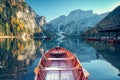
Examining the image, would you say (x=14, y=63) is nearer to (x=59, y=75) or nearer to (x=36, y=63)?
(x=36, y=63)

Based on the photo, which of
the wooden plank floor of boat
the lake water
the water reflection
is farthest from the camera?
the lake water

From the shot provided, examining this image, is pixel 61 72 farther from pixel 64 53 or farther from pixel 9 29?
pixel 9 29

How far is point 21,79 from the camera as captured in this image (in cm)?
2395

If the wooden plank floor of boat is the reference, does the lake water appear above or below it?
below

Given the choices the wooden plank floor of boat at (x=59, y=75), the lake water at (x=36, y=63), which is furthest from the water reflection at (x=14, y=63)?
the wooden plank floor of boat at (x=59, y=75)

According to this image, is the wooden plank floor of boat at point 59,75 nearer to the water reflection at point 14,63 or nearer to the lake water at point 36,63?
the lake water at point 36,63

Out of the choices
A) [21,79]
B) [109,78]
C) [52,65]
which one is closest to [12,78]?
[21,79]

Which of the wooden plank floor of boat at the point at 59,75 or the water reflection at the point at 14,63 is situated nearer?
the wooden plank floor of boat at the point at 59,75

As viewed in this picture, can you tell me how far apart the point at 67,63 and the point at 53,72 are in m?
6.10

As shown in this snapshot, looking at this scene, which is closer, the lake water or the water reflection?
the water reflection

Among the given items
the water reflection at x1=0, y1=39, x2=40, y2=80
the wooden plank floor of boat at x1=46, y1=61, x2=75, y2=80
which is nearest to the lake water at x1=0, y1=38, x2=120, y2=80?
the water reflection at x1=0, y1=39, x2=40, y2=80

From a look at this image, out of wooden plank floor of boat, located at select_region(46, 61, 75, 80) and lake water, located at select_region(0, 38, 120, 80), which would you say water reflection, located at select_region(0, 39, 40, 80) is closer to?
lake water, located at select_region(0, 38, 120, 80)

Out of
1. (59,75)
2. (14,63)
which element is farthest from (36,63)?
(59,75)

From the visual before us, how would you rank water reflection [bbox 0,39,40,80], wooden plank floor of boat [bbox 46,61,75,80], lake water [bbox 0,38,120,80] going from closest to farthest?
1. wooden plank floor of boat [bbox 46,61,75,80]
2. water reflection [bbox 0,39,40,80]
3. lake water [bbox 0,38,120,80]
